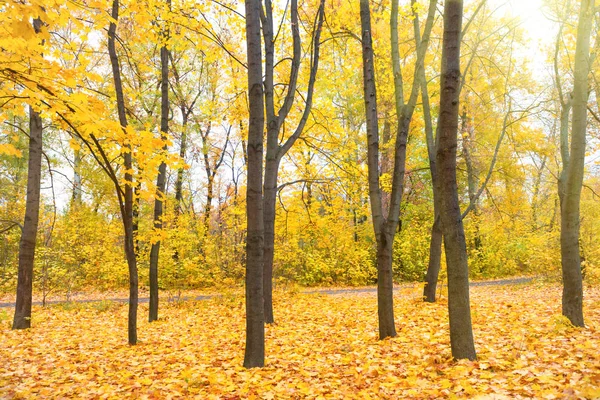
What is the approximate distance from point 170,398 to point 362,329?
12.9ft

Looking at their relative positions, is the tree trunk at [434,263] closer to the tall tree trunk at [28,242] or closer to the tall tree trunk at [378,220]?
the tall tree trunk at [378,220]

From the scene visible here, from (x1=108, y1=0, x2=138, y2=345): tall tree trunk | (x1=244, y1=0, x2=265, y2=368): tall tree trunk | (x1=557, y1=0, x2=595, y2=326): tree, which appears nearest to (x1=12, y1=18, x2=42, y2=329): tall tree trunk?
(x1=108, y1=0, x2=138, y2=345): tall tree trunk

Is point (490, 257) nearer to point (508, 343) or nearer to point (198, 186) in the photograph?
point (508, 343)

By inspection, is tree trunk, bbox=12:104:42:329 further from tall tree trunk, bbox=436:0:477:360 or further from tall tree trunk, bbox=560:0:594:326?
tall tree trunk, bbox=560:0:594:326

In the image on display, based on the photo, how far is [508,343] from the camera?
16.0 feet

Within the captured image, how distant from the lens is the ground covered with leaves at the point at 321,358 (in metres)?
3.58

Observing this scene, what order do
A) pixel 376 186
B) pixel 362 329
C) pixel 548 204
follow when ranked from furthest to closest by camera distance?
pixel 548 204 < pixel 362 329 < pixel 376 186

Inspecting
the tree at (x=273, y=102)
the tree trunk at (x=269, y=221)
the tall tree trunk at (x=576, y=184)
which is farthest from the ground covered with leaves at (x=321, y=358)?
the tree at (x=273, y=102)

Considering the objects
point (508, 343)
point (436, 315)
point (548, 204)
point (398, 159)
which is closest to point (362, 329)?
point (436, 315)

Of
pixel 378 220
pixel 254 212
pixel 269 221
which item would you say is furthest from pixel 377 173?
pixel 269 221

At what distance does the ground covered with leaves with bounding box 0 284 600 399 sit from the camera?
3584 millimetres

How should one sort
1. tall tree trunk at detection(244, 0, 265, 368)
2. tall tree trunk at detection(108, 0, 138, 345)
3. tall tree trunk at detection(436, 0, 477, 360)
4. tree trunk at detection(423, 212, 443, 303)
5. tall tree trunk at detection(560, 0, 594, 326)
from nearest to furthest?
tall tree trunk at detection(436, 0, 477, 360) < tall tree trunk at detection(244, 0, 265, 368) < tall tree trunk at detection(560, 0, 594, 326) < tall tree trunk at detection(108, 0, 138, 345) < tree trunk at detection(423, 212, 443, 303)

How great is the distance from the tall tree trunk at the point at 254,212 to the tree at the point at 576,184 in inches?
170

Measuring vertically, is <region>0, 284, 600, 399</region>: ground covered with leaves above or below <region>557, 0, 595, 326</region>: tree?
below
